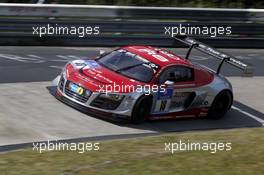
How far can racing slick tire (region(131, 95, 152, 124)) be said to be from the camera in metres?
13.4

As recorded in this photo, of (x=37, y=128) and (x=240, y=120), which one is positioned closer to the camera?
(x=37, y=128)

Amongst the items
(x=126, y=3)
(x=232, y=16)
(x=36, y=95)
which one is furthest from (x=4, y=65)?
(x=126, y=3)

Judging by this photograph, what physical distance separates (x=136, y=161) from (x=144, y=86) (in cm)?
374

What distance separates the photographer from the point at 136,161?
32.9ft

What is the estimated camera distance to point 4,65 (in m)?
17.6

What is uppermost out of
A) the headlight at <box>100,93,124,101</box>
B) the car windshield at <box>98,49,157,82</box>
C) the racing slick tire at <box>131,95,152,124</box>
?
the car windshield at <box>98,49,157,82</box>

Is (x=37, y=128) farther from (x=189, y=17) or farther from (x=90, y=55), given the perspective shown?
(x=189, y=17)

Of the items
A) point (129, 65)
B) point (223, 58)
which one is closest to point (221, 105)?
point (223, 58)

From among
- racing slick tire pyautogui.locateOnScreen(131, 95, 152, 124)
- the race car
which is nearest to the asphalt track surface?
racing slick tire pyautogui.locateOnScreen(131, 95, 152, 124)

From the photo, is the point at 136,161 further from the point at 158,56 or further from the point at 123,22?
the point at 123,22

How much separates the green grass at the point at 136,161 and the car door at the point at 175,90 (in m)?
2.17

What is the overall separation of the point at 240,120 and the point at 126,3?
535 inches

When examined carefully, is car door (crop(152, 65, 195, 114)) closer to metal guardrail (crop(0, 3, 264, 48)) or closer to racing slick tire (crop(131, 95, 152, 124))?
racing slick tire (crop(131, 95, 152, 124))

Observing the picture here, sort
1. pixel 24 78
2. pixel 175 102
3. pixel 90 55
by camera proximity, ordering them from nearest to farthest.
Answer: pixel 175 102
pixel 24 78
pixel 90 55
